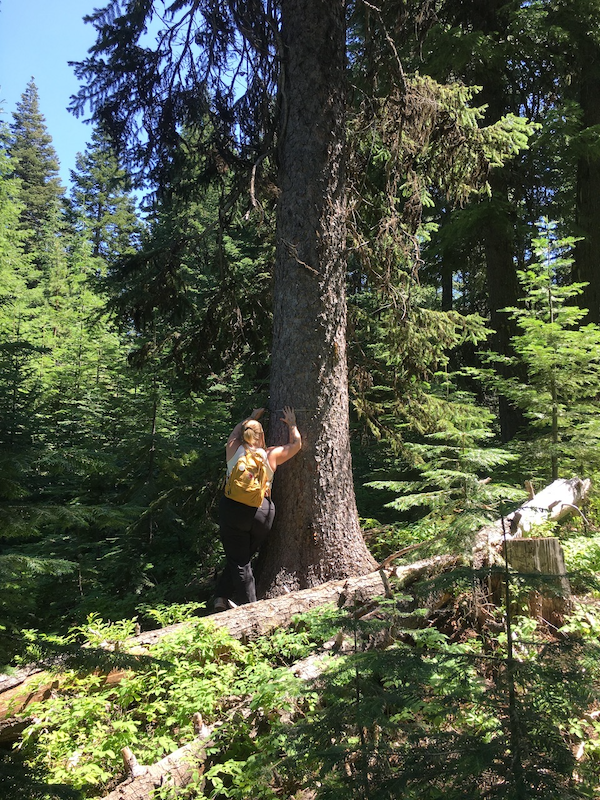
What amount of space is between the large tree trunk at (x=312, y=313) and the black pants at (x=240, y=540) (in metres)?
0.22

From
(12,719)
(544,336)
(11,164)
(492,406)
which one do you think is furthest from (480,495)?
(11,164)

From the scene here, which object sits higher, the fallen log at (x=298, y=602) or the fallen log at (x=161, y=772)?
the fallen log at (x=298, y=602)

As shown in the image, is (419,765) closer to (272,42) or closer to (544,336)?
(544,336)

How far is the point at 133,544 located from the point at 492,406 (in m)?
10.1

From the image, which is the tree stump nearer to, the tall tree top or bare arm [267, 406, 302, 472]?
bare arm [267, 406, 302, 472]

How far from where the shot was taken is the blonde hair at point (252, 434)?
5.48m

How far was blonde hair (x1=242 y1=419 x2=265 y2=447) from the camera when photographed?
5477mm

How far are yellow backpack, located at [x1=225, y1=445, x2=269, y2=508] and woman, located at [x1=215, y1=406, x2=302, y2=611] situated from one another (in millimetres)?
62

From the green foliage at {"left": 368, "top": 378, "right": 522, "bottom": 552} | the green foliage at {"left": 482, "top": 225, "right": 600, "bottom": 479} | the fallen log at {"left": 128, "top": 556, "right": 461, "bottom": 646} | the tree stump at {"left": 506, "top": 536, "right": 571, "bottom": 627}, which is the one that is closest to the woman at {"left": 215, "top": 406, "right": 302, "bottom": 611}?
the fallen log at {"left": 128, "top": 556, "right": 461, "bottom": 646}

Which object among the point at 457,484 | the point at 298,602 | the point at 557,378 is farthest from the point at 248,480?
the point at 557,378

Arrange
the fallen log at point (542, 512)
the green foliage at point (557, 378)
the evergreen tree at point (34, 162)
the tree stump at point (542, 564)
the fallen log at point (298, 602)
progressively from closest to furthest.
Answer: the tree stump at point (542, 564) → the fallen log at point (298, 602) → the fallen log at point (542, 512) → the green foliage at point (557, 378) → the evergreen tree at point (34, 162)

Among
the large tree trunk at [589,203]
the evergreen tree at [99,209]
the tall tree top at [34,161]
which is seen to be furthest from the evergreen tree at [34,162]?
the large tree trunk at [589,203]

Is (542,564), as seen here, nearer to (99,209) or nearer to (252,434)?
(252,434)

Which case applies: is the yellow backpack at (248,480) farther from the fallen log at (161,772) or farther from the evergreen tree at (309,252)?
the fallen log at (161,772)
